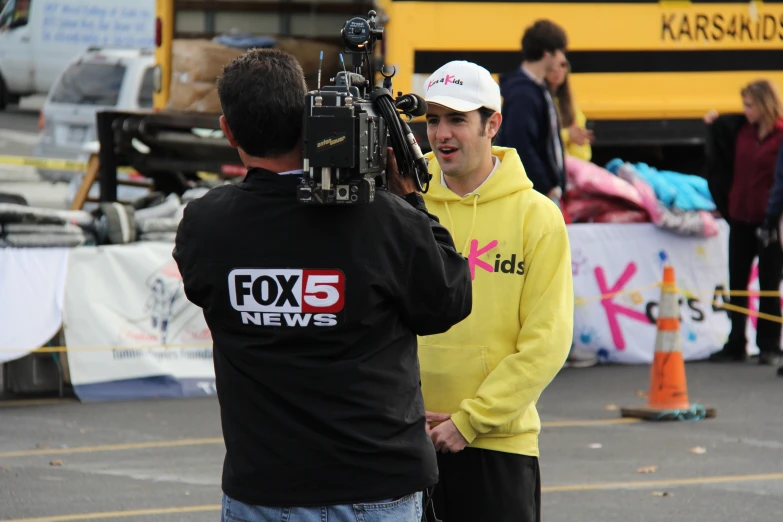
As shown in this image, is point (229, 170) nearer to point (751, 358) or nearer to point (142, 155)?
point (142, 155)

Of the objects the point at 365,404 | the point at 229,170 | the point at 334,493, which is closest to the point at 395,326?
the point at 365,404

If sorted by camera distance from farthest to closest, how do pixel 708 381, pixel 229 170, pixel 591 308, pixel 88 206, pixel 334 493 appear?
pixel 88 206
pixel 229 170
pixel 591 308
pixel 708 381
pixel 334 493

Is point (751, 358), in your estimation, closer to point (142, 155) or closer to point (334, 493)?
point (142, 155)

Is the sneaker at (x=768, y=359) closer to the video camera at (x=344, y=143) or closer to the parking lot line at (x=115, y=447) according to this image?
the parking lot line at (x=115, y=447)

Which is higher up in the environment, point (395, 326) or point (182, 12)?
point (182, 12)

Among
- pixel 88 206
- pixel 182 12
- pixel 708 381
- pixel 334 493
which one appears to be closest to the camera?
pixel 334 493

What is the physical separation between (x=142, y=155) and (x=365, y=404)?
9.84m

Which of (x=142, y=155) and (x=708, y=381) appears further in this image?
(x=142, y=155)

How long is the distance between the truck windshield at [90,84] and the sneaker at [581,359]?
957 centimetres

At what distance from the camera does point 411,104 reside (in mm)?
3219

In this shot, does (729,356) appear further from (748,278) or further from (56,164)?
(56,164)

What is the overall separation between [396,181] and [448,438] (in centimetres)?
84

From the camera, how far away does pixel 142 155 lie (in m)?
12.3

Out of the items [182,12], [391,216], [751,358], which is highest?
[182,12]
